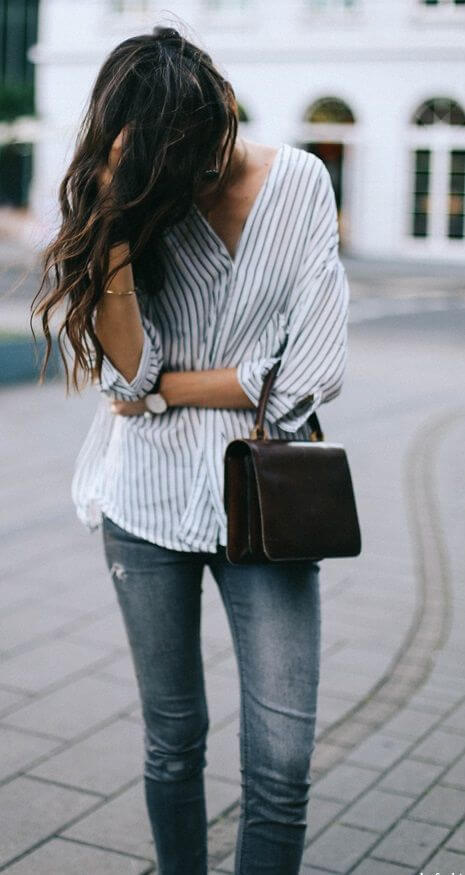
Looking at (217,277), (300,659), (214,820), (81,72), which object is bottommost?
(214,820)

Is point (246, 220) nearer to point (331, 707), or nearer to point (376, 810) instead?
point (376, 810)

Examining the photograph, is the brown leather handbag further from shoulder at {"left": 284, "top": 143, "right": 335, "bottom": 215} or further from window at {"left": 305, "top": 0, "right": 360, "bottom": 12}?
window at {"left": 305, "top": 0, "right": 360, "bottom": 12}

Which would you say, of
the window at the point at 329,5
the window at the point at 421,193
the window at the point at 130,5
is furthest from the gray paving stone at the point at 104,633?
the window at the point at 130,5

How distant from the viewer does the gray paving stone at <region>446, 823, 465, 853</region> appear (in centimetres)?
321

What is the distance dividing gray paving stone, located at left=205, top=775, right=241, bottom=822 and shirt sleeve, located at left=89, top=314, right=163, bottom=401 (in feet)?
4.50

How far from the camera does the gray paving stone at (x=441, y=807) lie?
3.37m

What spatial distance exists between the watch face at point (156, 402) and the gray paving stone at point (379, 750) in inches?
65.2

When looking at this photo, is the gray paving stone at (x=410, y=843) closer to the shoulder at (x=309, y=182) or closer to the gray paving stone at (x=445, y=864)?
the gray paving stone at (x=445, y=864)

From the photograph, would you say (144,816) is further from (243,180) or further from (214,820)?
(243,180)

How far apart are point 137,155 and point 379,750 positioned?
2194 millimetres

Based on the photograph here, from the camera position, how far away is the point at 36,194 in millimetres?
36625

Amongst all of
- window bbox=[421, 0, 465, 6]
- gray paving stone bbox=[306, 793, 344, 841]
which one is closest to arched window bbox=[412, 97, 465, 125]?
window bbox=[421, 0, 465, 6]

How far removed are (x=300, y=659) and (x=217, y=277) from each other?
68 centimetres

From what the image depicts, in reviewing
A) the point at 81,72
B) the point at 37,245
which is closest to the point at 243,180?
the point at 37,245
